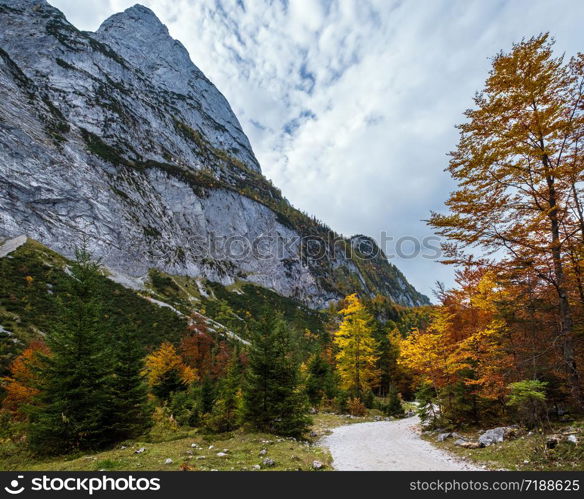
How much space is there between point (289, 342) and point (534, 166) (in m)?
12.2

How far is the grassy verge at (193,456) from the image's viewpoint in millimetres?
7465

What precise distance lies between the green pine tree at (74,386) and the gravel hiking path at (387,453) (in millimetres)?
9125

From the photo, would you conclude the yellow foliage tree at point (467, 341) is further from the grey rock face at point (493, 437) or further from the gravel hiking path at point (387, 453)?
the gravel hiking path at point (387, 453)

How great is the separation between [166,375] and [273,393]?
17.0 meters

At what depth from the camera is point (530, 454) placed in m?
7.44

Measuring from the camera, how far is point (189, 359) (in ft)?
106

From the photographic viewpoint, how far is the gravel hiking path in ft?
25.9

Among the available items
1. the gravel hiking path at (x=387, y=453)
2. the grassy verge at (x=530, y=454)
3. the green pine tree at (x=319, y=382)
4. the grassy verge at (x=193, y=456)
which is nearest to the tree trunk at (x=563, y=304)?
the grassy verge at (x=530, y=454)

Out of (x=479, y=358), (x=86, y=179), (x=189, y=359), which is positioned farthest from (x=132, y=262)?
(x=479, y=358)

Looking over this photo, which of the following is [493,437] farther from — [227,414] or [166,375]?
[166,375]

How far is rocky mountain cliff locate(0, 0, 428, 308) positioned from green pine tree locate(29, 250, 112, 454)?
226 feet

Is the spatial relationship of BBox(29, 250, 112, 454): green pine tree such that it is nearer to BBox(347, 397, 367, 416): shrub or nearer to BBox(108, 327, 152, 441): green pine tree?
BBox(108, 327, 152, 441): green pine tree

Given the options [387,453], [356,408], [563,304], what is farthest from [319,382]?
[563,304]

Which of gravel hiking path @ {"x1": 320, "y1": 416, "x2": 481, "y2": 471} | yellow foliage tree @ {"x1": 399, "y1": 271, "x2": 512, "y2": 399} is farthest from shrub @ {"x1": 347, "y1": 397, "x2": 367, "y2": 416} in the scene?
gravel hiking path @ {"x1": 320, "y1": 416, "x2": 481, "y2": 471}
